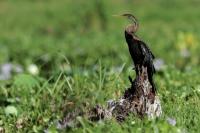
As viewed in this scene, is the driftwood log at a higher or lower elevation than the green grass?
lower

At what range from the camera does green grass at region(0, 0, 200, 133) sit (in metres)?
3.95

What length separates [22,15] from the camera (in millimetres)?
14734

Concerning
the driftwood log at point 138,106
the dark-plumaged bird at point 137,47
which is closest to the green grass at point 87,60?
the driftwood log at point 138,106

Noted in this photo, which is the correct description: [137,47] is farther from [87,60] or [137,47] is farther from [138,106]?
[87,60]

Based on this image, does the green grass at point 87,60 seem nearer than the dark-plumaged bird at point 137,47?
No

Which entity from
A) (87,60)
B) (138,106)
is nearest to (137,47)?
(138,106)

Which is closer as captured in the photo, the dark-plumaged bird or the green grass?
the dark-plumaged bird

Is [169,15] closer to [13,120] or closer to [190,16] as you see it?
[190,16]

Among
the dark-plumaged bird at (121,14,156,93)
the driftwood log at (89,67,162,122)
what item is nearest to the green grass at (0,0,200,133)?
the driftwood log at (89,67,162,122)

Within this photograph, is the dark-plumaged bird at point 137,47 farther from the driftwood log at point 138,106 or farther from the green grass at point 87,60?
the green grass at point 87,60

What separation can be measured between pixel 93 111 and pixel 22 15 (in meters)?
11.1

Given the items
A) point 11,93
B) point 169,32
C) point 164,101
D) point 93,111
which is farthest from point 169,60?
point 93,111

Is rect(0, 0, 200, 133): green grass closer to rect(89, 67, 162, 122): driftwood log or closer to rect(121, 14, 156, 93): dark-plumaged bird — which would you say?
rect(89, 67, 162, 122): driftwood log

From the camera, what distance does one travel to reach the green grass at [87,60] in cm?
395
